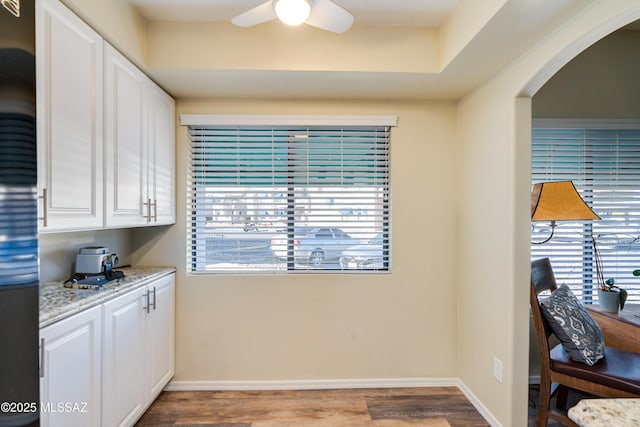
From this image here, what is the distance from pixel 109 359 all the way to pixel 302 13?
201 cm

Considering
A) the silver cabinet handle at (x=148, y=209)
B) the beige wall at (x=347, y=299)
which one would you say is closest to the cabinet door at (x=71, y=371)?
the silver cabinet handle at (x=148, y=209)

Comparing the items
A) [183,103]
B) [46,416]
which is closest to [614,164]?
[183,103]

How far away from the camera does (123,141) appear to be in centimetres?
185

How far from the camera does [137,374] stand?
6.39ft

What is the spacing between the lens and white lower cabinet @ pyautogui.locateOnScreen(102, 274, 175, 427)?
65.9 inches

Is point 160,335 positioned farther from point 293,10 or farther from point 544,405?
point 544,405

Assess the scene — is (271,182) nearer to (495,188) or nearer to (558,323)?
(495,188)

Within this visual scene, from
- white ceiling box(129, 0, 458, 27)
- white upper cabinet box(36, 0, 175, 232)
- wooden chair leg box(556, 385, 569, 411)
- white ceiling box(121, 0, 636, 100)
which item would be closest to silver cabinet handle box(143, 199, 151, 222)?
white upper cabinet box(36, 0, 175, 232)

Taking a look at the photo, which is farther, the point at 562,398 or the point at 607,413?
the point at 562,398

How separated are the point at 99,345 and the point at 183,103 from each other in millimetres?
1831

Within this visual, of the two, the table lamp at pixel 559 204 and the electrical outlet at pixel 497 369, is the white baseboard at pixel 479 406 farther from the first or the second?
the table lamp at pixel 559 204

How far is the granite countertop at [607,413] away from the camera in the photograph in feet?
2.28

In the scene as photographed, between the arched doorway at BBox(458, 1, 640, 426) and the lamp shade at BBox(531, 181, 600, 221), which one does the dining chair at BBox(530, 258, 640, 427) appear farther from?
the lamp shade at BBox(531, 181, 600, 221)

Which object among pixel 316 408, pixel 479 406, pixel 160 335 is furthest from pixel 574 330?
pixel 160 335
